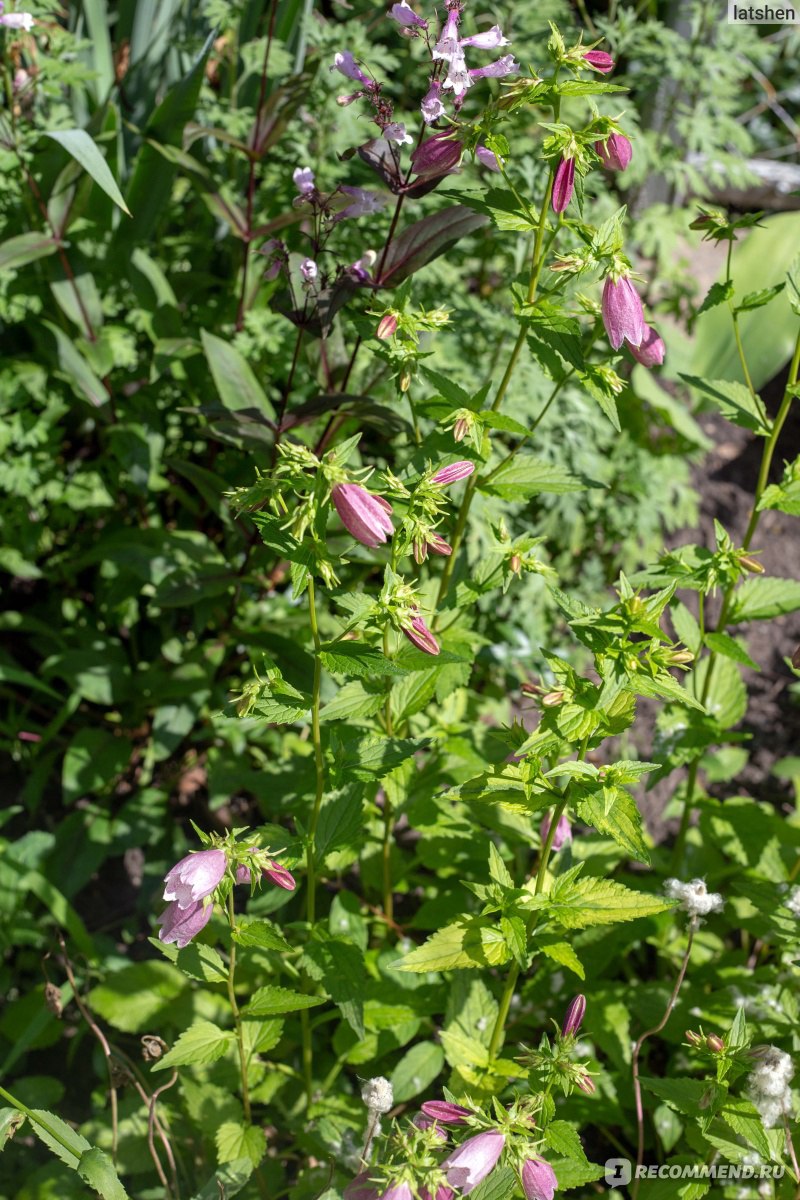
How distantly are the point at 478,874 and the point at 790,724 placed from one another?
133 cm

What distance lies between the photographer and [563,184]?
136 cm

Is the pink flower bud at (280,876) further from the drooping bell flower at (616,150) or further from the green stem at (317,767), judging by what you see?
the drooping bell flower at (616,150)

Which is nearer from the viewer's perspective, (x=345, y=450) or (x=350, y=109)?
Answer: (x=345, y=450)

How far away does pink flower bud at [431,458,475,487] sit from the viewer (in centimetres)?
133

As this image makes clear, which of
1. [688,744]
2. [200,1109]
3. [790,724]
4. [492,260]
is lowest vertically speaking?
[790,724]

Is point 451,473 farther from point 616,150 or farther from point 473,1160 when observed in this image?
point 473,1160

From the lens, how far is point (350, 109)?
243cm

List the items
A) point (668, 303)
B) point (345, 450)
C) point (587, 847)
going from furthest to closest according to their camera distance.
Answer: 1. point (668, 303)
2. point (587, 847)
3. point (345, 450)

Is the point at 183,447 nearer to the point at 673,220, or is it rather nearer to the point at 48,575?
the point at 48,575

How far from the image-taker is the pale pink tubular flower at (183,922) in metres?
1.20

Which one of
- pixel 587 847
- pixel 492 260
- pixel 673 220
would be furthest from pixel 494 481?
pixel 673 220

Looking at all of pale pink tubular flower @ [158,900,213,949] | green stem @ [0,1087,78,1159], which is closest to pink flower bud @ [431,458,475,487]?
pale pink tubular flower @ [158,900,213,949]

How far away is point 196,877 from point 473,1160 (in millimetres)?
422

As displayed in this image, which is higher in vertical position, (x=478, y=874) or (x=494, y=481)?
(x=494, y=481)
